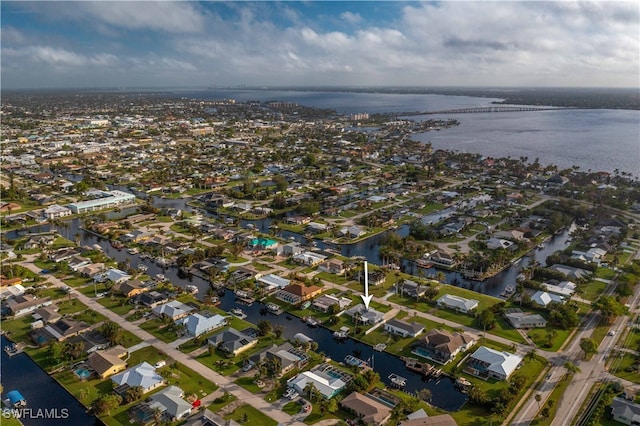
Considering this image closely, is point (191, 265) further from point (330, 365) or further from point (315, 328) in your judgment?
point (330, 365)

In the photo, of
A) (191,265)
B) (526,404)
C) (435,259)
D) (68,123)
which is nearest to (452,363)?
(526,404)

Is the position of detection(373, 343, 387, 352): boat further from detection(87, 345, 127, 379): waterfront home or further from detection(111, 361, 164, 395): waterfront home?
detection(87, 345, 127, 379): waterfront home

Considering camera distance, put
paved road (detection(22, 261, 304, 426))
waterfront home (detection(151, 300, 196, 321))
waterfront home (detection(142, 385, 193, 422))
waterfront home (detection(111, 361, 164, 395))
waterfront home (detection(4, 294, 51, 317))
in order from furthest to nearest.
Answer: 1. waterfront home (detection(4, 294, 51, 317))
2. waterfront home (detection(151, 300, 196, 321))
3. waterfront home (detection(111, 361, 164, 395))
4. paved road (detection(22, 261, 304, 426))
5. waterfront home (detection(142, 385, 193, 422))

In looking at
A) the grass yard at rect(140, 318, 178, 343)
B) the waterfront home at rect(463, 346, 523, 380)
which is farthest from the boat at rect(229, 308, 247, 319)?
the waterfront home at rect(463, 346, 523, 380)

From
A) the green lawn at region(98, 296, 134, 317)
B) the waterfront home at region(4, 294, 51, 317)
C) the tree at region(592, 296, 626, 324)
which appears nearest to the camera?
the tree at region(592, 296, 626, 324)

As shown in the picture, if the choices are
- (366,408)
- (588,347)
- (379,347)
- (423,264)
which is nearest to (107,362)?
(366,408)

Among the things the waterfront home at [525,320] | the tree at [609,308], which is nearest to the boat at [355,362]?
the waterfront home at [525,320]

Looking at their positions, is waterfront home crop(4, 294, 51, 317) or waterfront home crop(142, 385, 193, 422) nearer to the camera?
waterfront home crop(142, 385, 193, 422)

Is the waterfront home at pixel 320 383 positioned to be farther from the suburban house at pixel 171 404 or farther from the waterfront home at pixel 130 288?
the waterfront home at pixel 130 288
